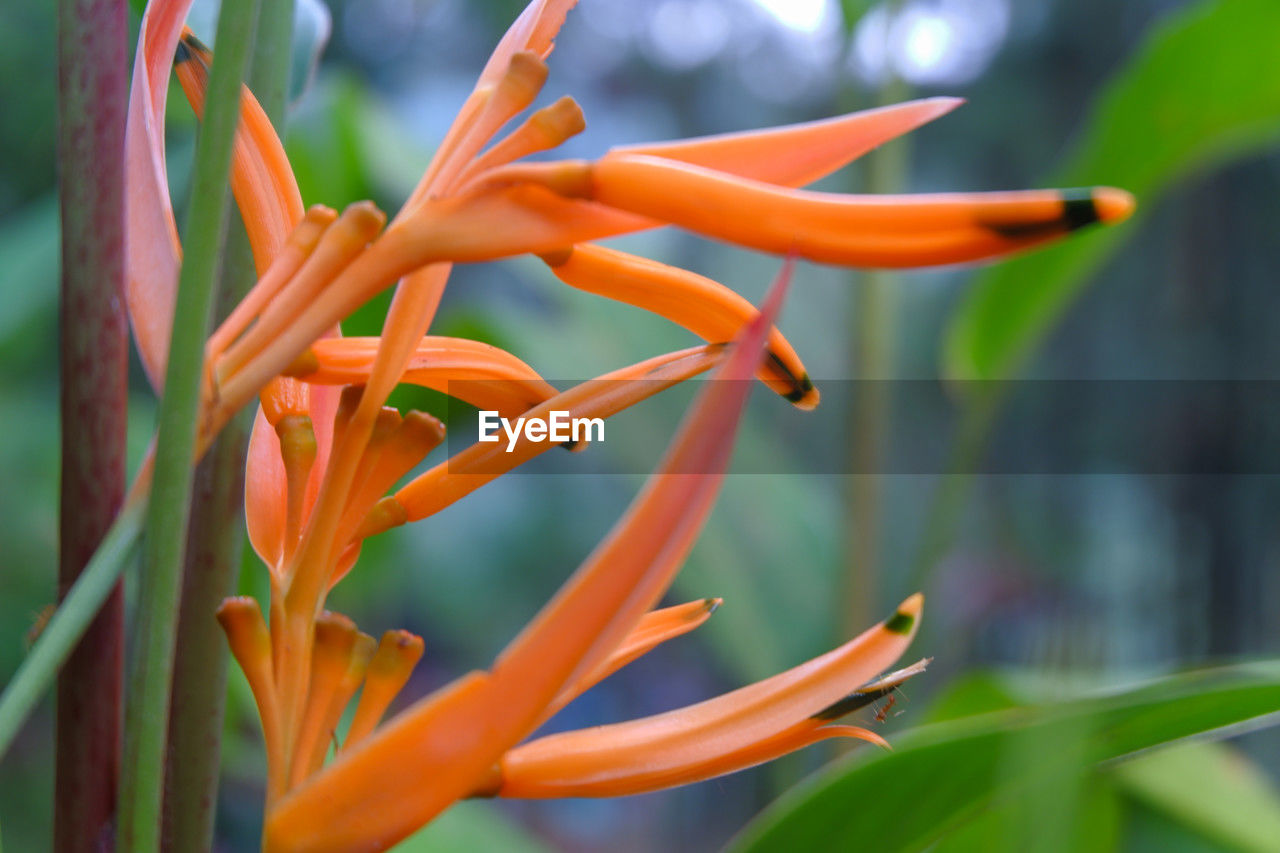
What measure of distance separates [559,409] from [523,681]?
0.18 ft

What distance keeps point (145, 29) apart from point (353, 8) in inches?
74.1

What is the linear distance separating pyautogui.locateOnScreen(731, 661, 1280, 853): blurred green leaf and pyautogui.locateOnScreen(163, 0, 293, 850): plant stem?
5.2 inches

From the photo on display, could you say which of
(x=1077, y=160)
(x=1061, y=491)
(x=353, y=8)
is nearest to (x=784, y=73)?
(x=353, y=8)

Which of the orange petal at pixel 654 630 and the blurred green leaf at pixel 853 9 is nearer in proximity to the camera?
the orange petal at pixel 654 630

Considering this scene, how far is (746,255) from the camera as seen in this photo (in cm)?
163

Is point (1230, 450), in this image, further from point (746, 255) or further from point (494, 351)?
point (494, 351)

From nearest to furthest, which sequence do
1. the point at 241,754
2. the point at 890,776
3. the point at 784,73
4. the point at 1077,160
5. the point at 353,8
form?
the point at 890,776 < the point at 1077,160 < the point at 241,754 < the point at 353,8 < the point at 784,73

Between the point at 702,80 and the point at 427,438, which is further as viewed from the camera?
the point at 702,80

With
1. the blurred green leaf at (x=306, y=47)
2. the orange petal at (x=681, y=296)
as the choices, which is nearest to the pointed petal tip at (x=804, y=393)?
the orange petal at (x=681, y=296)

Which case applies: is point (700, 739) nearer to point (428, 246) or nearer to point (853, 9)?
point (428, 246)

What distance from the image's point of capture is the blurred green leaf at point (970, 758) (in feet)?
0.65

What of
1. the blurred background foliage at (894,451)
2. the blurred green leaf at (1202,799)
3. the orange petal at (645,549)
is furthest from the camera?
the blurred green leaf at (1202,799)

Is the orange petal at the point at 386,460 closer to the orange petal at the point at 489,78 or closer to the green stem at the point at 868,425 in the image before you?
the orange petal at the point at 489,78

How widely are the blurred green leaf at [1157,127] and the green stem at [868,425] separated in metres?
0.07
